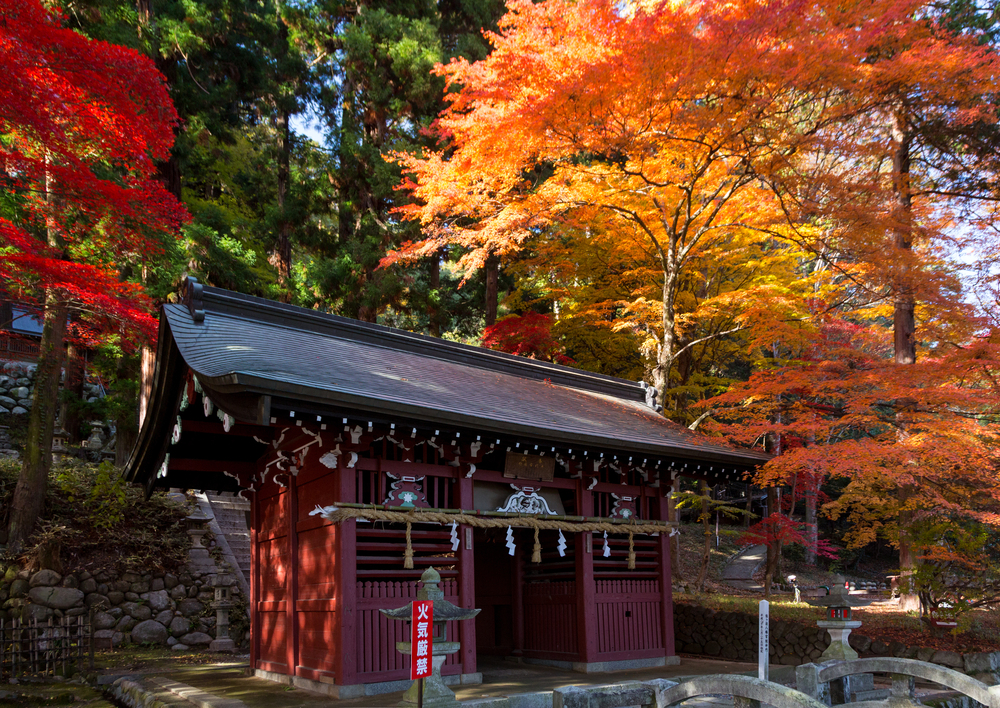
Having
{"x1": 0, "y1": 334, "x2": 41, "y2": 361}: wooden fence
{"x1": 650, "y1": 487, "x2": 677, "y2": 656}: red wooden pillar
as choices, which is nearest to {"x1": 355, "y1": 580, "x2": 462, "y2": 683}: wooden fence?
{"x1": 650, "y1": 487, "x2": 677, "y2": 656}: red wooden pillar

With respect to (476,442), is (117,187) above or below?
above

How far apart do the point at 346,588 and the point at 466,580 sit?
164 centimetres

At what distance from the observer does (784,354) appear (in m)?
22.1

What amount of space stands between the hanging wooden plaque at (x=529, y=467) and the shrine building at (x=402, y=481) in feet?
0.07

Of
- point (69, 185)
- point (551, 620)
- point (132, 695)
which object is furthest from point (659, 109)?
point (132, 695)

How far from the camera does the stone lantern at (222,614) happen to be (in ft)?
41.8

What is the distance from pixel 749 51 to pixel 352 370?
7.69m

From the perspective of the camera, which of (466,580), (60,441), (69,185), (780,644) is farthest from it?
(60,441)

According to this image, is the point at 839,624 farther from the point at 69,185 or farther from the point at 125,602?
the point at 69,185

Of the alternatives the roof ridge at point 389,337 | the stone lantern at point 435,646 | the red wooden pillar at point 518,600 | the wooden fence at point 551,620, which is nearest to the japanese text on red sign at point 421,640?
the stone lantern at point 435,646

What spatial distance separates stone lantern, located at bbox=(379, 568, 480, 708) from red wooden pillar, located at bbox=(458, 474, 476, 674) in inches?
86.1

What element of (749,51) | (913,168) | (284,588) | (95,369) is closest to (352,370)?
(284,588)

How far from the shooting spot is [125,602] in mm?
13102

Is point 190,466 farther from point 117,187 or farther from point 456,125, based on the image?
point 456,125
